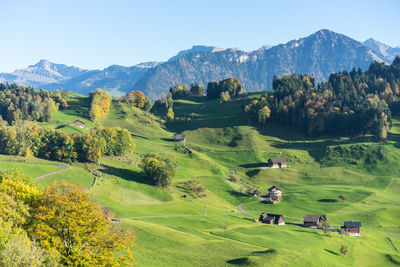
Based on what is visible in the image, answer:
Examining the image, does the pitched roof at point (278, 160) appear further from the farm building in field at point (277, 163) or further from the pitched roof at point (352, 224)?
the pitched roof at point (352, 224)

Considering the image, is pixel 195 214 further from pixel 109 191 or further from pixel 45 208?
pixel 45 208

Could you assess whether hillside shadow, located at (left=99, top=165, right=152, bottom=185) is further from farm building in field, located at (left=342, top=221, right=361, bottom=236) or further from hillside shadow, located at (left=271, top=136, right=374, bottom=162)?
hillside shadow, located at (left=271, top=136, right=374, bottom=162)

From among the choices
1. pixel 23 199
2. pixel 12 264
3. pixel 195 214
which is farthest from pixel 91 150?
pixel 12 264

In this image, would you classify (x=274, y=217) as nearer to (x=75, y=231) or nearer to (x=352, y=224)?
(x=352, y=224)

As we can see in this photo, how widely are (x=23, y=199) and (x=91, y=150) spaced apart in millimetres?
86841

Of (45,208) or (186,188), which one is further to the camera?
(186,188)

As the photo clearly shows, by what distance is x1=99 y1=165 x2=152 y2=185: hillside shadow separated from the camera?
126 meters

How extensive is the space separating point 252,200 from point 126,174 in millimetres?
47464

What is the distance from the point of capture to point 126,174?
129 m

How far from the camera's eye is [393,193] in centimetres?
13788

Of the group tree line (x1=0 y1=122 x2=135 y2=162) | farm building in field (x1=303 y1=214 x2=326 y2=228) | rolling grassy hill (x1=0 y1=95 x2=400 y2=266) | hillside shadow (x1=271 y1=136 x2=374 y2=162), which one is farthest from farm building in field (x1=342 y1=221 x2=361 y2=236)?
tree line (x1=0 y1=122 x2=135 y2=162)

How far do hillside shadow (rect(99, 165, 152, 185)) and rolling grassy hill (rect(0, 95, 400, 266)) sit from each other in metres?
0.42

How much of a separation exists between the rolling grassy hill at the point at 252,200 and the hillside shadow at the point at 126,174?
1.37 ft

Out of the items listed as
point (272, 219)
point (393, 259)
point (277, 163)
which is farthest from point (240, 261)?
point (277, 163)
